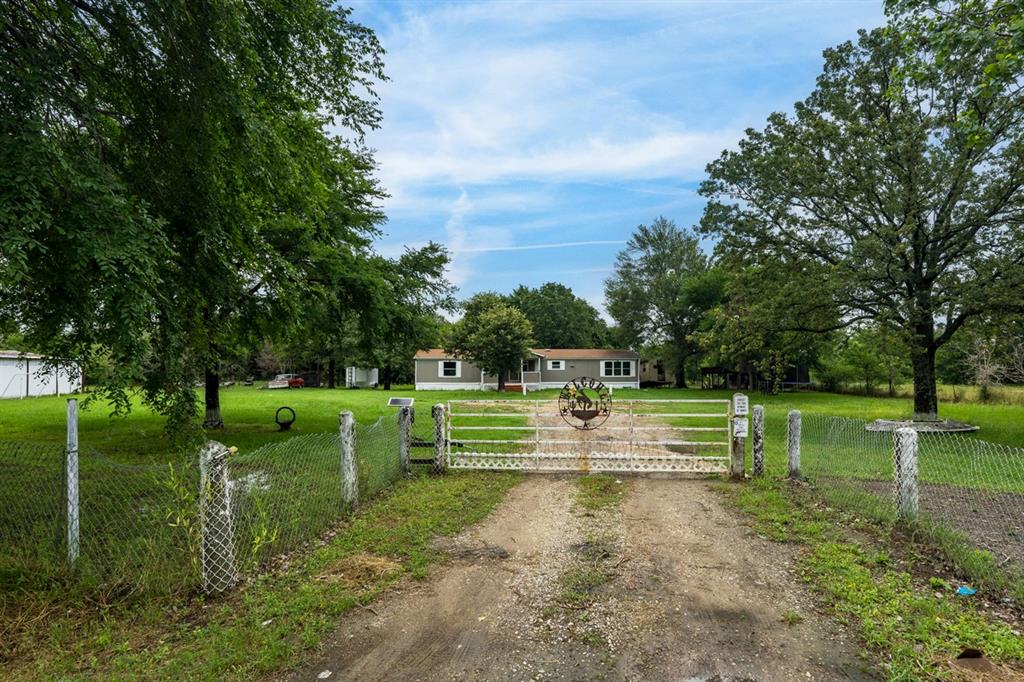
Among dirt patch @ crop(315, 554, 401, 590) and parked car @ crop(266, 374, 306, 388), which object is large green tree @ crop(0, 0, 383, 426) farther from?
parked car @ crop(266, 374, 306, 388)

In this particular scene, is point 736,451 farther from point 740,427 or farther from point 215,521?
point 215,521

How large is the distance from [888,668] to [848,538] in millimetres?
2639

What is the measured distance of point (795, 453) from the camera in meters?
8.46

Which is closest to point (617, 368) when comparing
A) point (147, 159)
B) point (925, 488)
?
point (925, 488)

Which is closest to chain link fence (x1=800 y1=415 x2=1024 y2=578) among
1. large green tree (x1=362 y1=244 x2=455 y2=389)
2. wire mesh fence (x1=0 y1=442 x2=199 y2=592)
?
wire mesh fence (x1=0 y1=442 x2=199 y2=592)

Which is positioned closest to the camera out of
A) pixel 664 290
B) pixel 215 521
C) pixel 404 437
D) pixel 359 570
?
pixel 215 521

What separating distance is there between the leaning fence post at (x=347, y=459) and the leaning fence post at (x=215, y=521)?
208 centimetres

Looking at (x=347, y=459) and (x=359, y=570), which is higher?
(x=347, y=459)

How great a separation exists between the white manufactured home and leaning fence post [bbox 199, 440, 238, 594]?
117 ft

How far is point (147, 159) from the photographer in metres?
6.16

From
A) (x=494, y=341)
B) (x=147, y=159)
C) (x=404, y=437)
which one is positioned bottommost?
(x=404, y=437)

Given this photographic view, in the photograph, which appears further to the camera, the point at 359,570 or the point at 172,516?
the point at 172,516

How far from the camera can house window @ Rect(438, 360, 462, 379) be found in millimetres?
40906

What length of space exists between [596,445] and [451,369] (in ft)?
97.4
